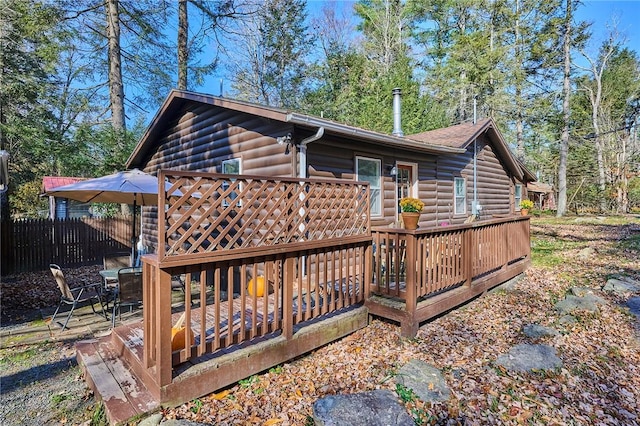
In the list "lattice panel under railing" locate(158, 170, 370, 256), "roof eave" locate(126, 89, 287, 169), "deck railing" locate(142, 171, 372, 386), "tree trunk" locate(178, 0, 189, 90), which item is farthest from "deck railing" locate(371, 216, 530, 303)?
"tree trunk" locate(178, 0, 189, 90)

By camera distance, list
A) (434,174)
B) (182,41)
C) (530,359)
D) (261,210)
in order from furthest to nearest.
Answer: (182,41)
(434,174)
(530,359)
(261,210)

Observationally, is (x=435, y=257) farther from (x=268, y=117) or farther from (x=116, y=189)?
(x=116, y=189)

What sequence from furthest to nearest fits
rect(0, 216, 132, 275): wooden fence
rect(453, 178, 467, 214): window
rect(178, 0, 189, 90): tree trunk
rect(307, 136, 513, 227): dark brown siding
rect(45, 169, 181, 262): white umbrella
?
rect(178, 0, 189, 90): tree trunk < rect(453, 178, 467, 214): window < rect(0, 216, 132, 275): wooden fence < rect(307, 136, 513, 227): dark brown siding < rect(45, 169, 181, 262): white umbrella

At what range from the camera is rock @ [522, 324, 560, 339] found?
4207 millimetres

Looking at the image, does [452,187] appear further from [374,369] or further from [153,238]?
[153,238]

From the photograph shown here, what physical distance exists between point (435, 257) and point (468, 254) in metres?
0.95

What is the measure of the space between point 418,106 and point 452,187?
8156 mm

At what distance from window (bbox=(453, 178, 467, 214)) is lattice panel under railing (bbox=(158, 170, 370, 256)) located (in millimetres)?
7162

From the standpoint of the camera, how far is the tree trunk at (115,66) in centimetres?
1104

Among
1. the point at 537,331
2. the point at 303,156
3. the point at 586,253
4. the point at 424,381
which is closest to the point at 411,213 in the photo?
the point at 303,156

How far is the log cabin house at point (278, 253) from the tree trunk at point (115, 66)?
3313 mm

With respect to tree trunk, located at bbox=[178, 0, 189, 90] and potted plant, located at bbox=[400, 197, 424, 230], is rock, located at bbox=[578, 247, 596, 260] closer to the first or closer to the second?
potted plant, located at bbox=[400, 197, 424, 230]

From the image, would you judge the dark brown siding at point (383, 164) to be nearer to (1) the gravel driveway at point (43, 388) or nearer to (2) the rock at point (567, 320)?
(2) the rock at point (567, 320)

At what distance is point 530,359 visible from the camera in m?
3.58
